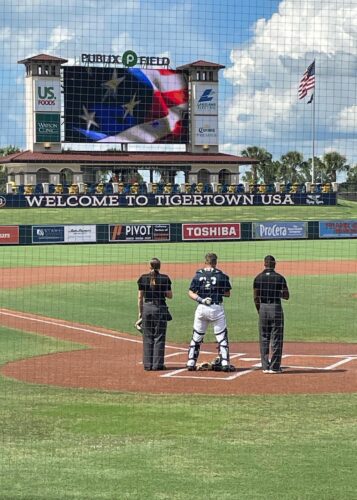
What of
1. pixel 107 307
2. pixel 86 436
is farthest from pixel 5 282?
pixel 86 436

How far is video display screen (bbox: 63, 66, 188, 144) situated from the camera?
66.6 metres

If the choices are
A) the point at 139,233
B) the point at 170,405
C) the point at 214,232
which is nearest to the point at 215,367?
the point at 170,405

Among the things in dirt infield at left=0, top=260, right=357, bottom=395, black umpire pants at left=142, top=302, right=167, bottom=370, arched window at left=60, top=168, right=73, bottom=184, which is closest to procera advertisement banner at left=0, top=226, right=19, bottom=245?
dirt infield at left=0, top=260, right=357, bottom=395

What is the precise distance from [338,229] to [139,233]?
12.2 m

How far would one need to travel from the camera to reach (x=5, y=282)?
2967 centimetres

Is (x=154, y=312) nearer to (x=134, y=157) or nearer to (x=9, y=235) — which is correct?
(x=9, y=235)

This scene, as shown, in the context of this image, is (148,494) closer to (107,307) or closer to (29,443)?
(29,443)

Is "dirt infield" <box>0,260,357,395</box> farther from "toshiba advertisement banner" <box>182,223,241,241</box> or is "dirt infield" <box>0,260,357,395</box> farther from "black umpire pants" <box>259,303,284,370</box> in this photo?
"toshiba advertisement banner" <box>182,223,241,241</box>

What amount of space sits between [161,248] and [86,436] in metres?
37.1

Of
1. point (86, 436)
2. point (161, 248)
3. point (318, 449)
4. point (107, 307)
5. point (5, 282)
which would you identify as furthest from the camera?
point (161, 248)

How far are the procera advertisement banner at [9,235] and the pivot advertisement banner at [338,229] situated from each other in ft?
56.8

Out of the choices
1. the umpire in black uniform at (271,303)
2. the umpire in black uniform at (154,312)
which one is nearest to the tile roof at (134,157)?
the umpire in black uniform at (154,312)

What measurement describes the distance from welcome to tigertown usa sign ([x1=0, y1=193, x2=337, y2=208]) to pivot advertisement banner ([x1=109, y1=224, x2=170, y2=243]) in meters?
10.3

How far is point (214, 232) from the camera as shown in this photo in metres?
48.6
